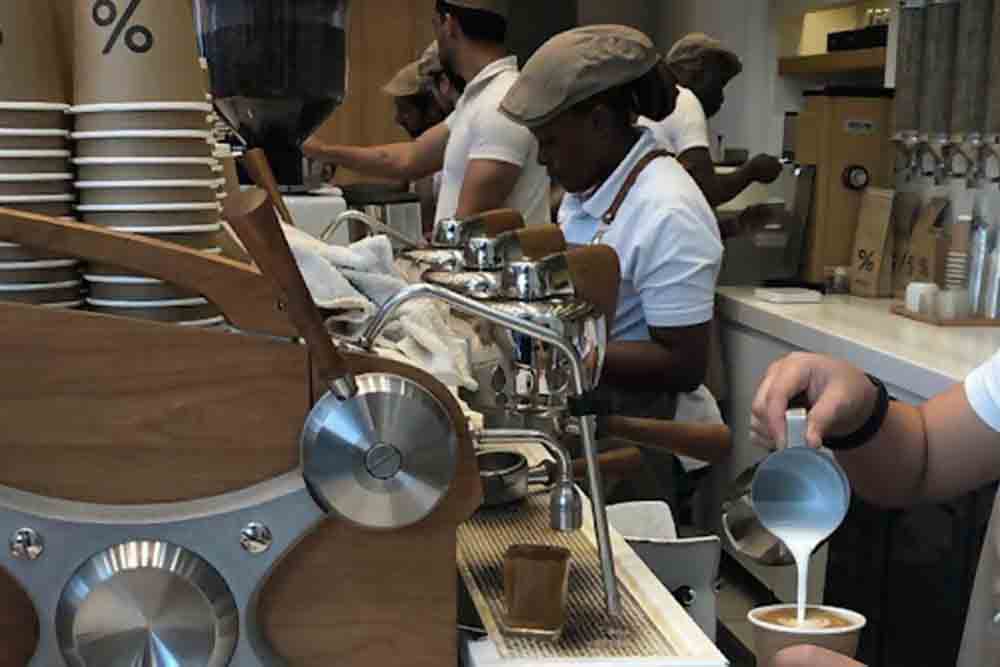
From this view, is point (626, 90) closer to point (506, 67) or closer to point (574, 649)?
point (506, 67)

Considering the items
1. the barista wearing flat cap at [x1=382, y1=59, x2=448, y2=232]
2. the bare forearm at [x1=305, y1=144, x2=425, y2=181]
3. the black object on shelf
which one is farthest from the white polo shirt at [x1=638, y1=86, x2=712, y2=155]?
the barista wearing flat cap at [x1=382, y1=59, x2=448, y2=232]

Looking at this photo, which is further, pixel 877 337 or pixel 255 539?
pixel 877 337

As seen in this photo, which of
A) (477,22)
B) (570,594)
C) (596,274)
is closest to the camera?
(570,594)

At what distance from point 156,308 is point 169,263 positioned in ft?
0.38

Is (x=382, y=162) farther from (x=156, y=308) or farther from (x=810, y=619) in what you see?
(x=810, y=619)

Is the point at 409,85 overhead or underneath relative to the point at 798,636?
overhead

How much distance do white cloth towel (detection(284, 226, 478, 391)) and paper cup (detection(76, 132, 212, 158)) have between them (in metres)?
0.15

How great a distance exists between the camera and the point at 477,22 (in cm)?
256

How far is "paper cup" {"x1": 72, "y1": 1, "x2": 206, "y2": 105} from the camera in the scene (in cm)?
85

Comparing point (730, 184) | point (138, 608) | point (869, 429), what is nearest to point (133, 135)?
point (138, 608)

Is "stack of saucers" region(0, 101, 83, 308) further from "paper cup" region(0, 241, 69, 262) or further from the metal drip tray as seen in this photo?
the metal drip tray

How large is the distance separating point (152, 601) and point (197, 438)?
0.10m

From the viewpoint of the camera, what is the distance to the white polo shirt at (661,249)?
1931mm

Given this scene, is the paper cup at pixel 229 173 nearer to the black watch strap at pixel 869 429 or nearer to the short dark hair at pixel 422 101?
the black watch strap at pixel 869 429
